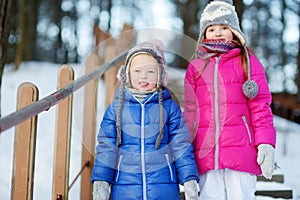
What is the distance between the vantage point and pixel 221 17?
101 inches

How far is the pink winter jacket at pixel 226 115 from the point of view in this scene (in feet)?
7.67

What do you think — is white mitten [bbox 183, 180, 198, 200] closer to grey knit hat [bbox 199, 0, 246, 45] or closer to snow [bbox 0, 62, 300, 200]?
grey knit hat [bbox 199, 0, 246, 45]

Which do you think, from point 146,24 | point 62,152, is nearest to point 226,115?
point 62,152

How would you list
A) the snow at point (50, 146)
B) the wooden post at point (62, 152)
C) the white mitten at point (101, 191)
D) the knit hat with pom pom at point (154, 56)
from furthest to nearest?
the snow at point (50, 146), the wooden post at point (62, 152), the knit hat with pom pom at point (154, 56), the white mitten at point (101, 191)

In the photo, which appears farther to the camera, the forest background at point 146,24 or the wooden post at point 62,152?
the forest background at point 146,24

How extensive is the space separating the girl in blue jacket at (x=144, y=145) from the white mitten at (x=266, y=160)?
31 cm

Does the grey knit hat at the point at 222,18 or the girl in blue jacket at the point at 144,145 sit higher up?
the grey knit hat at the point at 222,18

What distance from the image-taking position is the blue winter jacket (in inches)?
86.8

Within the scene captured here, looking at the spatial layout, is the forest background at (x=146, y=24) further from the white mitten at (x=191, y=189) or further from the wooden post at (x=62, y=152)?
the white mitten at (x=191, y=189)

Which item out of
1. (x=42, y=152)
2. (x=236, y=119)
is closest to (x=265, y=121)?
(x=236, y=119)

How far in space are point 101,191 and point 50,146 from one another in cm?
323

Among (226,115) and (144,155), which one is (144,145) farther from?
(226,115)

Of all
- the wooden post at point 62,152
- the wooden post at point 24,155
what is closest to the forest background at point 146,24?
the wooden post at point 62,152

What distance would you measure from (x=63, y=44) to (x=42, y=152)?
14.0 metres
